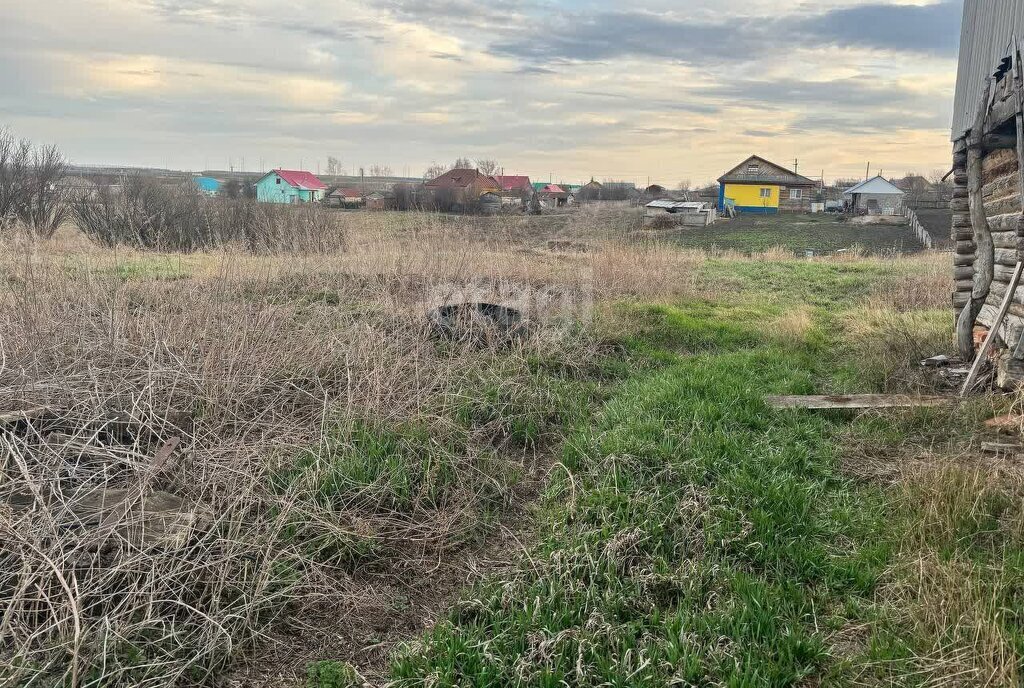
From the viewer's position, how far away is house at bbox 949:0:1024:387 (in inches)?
268

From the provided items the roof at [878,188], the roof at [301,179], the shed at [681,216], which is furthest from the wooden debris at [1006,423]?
the roof at [301,179]

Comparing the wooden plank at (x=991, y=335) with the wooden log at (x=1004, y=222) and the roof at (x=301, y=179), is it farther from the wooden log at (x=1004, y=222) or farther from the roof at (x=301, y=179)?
the roof at (x=301, y=179)

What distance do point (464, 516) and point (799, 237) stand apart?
3198 cm

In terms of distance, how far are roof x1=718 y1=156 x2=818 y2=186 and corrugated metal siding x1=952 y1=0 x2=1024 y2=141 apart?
1612 inches

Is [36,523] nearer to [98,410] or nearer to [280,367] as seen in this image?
[98,410]

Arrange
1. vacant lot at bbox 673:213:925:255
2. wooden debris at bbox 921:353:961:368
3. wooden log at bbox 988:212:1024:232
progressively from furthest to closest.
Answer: vacant lot at bbox 673:213:925:255, wooden debris at bbox 921:353:961:368, wooden log at bbox 988:212:1024:232

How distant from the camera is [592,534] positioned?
4066mm

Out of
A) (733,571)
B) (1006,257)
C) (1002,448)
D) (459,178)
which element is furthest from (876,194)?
(733,571)

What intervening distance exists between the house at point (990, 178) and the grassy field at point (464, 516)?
982mm

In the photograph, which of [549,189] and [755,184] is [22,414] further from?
[549,189]

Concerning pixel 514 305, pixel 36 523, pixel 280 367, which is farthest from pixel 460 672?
pixel 514 305

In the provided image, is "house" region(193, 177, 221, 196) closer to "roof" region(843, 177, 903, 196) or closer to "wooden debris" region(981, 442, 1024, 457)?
"wooden debris" region(981, 442, 1024, 457)

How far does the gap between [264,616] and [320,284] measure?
877 centimetres

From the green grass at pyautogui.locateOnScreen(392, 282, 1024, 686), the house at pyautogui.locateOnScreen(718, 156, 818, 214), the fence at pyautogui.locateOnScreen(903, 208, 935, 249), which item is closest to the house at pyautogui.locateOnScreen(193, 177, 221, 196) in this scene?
the green grass at pyautogui.locateOnScreen(392, 282, 1024, 686)
